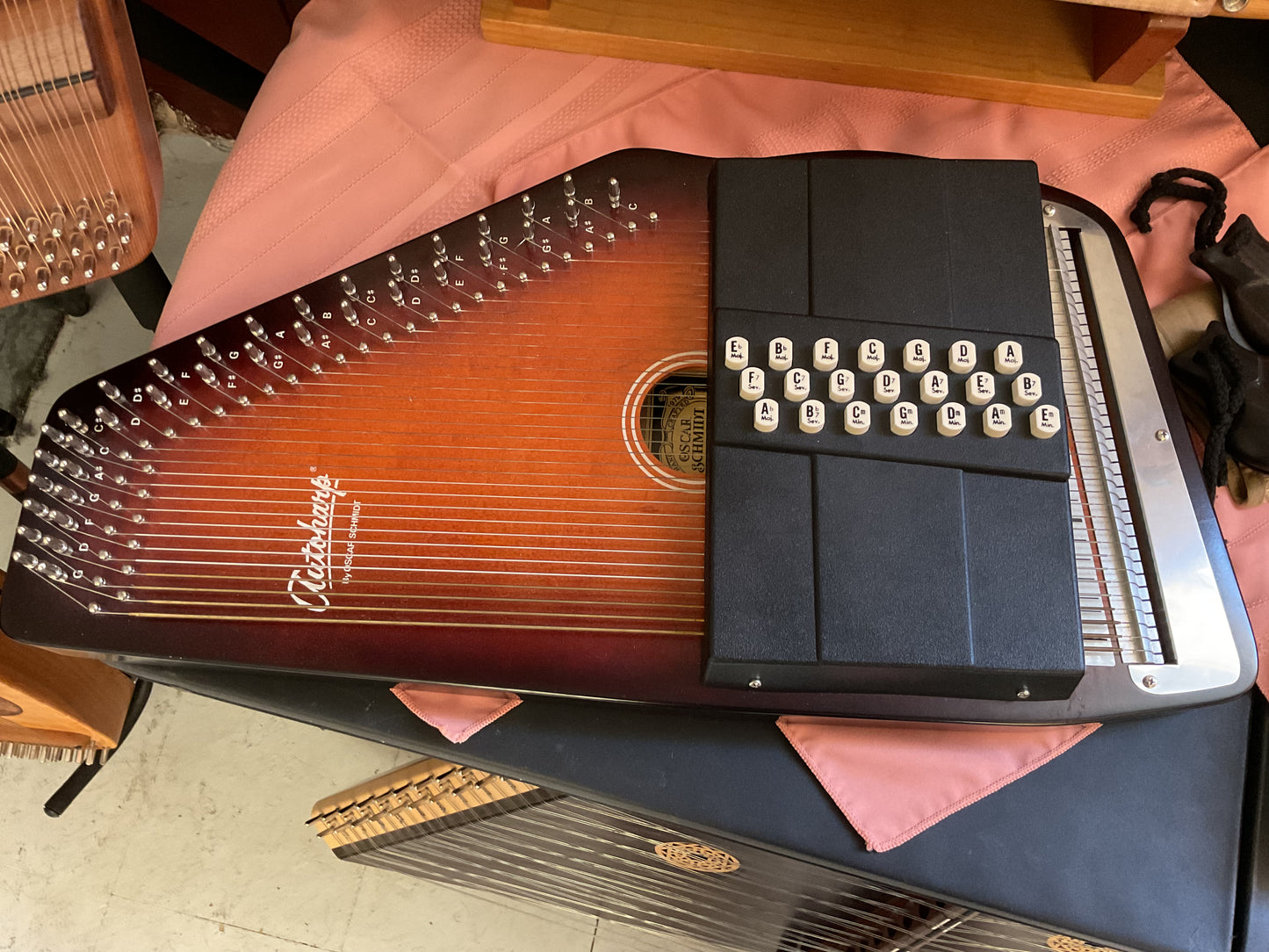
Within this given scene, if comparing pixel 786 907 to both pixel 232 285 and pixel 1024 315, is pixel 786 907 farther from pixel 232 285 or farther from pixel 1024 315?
pixel 232 285

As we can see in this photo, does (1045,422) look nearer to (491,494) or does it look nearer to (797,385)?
(797,385)

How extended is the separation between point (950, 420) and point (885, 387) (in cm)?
6

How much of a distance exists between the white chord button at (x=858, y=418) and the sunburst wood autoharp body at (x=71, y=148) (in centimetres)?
70

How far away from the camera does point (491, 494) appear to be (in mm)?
822

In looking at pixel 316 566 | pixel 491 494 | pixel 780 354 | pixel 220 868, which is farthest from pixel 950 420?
pixel 220 868

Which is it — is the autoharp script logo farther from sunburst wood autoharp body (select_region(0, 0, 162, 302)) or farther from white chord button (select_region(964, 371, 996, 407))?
white chord button (select_region(964, 371, 996, 407))

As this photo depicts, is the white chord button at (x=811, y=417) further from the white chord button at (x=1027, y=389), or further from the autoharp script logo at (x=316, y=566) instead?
the autoharp script logo at (x=316, y=566)

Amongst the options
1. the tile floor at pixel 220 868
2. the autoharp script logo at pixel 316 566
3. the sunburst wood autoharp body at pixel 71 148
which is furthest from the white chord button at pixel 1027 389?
the tile floor at pixel 220 868

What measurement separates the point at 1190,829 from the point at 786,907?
428 millimetres

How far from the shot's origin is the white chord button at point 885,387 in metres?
0.78

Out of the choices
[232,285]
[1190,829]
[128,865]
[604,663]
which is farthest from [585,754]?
[128,865]

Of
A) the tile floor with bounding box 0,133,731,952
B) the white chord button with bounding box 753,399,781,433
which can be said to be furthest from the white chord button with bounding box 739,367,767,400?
the tile floor with bounding box 0,133,731,952

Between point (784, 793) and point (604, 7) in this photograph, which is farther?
point (604, 7)

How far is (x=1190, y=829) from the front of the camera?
0.80 metres
